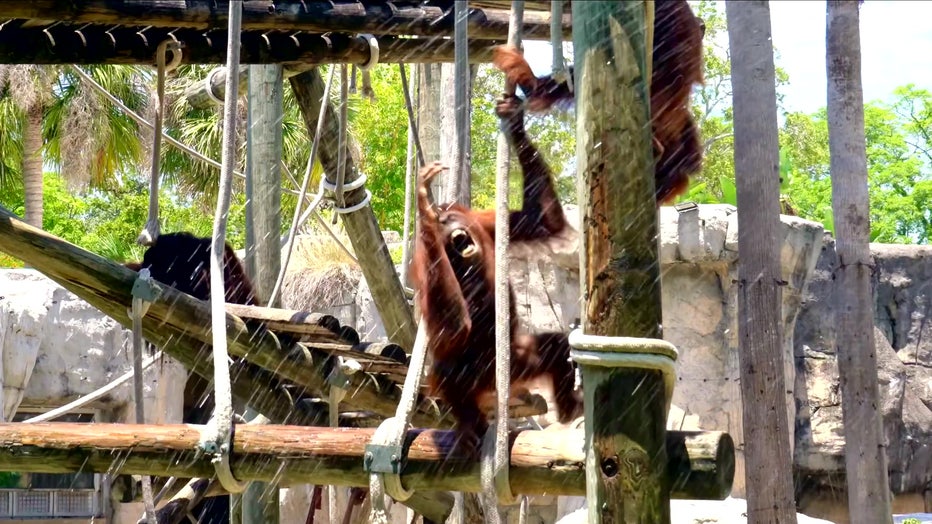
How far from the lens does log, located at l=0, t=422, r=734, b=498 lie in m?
2.69

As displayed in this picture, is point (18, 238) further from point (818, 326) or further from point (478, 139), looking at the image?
point (478, 139)

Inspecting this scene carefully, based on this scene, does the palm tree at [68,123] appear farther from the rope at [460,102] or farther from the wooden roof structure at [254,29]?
the rope at [460,102]

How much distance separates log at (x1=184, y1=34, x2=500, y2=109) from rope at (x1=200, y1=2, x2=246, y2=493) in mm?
1226

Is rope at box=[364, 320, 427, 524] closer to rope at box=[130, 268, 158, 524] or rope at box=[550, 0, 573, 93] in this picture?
rope at box=[550, 0, 573, 93]

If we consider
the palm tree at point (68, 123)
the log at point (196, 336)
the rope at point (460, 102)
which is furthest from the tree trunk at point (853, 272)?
the palm tree at point (68, 123)

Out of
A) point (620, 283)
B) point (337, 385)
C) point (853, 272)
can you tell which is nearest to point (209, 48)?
point (337, 385)

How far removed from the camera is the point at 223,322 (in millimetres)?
3383

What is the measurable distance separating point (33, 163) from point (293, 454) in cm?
1420

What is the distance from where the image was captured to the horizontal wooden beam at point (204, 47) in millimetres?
4398

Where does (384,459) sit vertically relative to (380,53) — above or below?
below

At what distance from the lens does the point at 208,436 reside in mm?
3119

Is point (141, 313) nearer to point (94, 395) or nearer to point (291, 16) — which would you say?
point (291, 16)

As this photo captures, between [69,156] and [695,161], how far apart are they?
12791 millimetres

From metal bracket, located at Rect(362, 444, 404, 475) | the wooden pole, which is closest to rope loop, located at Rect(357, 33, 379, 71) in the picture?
the wooden pole
